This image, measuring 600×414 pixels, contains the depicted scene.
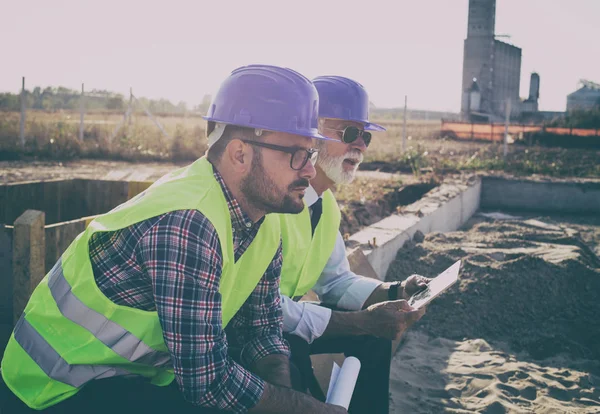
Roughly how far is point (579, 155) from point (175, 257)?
16866 mm

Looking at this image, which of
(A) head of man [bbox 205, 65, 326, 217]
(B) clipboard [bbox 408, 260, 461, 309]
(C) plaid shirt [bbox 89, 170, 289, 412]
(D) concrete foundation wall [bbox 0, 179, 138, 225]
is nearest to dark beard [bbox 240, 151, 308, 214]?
(A) head of man [bbox 205, 65, 326, 217]

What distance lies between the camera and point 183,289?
1.96 meters

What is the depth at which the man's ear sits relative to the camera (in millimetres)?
2320

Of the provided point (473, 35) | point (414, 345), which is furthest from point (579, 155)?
point (473, 35)

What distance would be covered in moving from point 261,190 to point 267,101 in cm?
34

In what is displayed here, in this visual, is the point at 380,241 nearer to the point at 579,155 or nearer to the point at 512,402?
the point at 512,402

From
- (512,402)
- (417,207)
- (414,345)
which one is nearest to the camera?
(512,402)

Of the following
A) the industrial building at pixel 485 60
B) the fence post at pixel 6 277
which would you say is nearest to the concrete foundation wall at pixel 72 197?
the fence post at pixel 6 277

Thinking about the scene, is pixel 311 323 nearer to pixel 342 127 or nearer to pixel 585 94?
pixel 342 127

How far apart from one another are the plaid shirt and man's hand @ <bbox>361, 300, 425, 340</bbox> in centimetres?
104

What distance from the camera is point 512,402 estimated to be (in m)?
4.02

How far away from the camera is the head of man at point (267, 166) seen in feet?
7.61

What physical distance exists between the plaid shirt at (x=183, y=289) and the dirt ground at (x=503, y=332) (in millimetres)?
2133

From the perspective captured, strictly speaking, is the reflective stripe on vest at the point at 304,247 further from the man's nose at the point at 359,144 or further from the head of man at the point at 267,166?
the head of man at the point at 267,166
